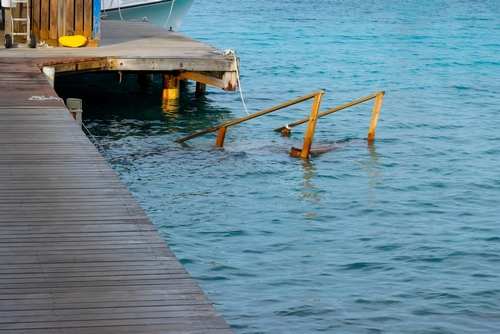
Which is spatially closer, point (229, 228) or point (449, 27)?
point (229, 228)

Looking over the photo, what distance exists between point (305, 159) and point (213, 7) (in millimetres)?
44520

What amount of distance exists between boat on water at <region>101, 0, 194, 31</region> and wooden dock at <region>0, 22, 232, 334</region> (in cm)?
1530

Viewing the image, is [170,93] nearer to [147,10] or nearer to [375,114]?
[375,114]

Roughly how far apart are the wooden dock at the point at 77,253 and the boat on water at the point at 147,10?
15.3m

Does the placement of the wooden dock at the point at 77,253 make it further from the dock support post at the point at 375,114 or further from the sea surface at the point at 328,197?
the dock support post at the point at 375,114

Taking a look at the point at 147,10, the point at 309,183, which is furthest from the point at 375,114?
the point at 147,10

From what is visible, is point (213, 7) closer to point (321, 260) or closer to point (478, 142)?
point (478, 142)

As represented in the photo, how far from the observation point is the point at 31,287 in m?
5.34

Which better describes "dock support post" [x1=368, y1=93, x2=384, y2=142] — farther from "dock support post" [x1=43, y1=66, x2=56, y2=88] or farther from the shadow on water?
"dock support post" [x1=43, y1=66, x2=56, y2=88]

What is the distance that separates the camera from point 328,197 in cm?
1189

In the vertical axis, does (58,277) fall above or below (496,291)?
above

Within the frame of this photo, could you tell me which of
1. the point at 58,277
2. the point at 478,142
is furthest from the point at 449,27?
the point at 58,277

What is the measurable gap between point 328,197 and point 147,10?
15129 mm

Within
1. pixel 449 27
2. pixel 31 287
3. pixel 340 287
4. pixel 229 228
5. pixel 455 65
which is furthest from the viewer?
pixel 449 27
